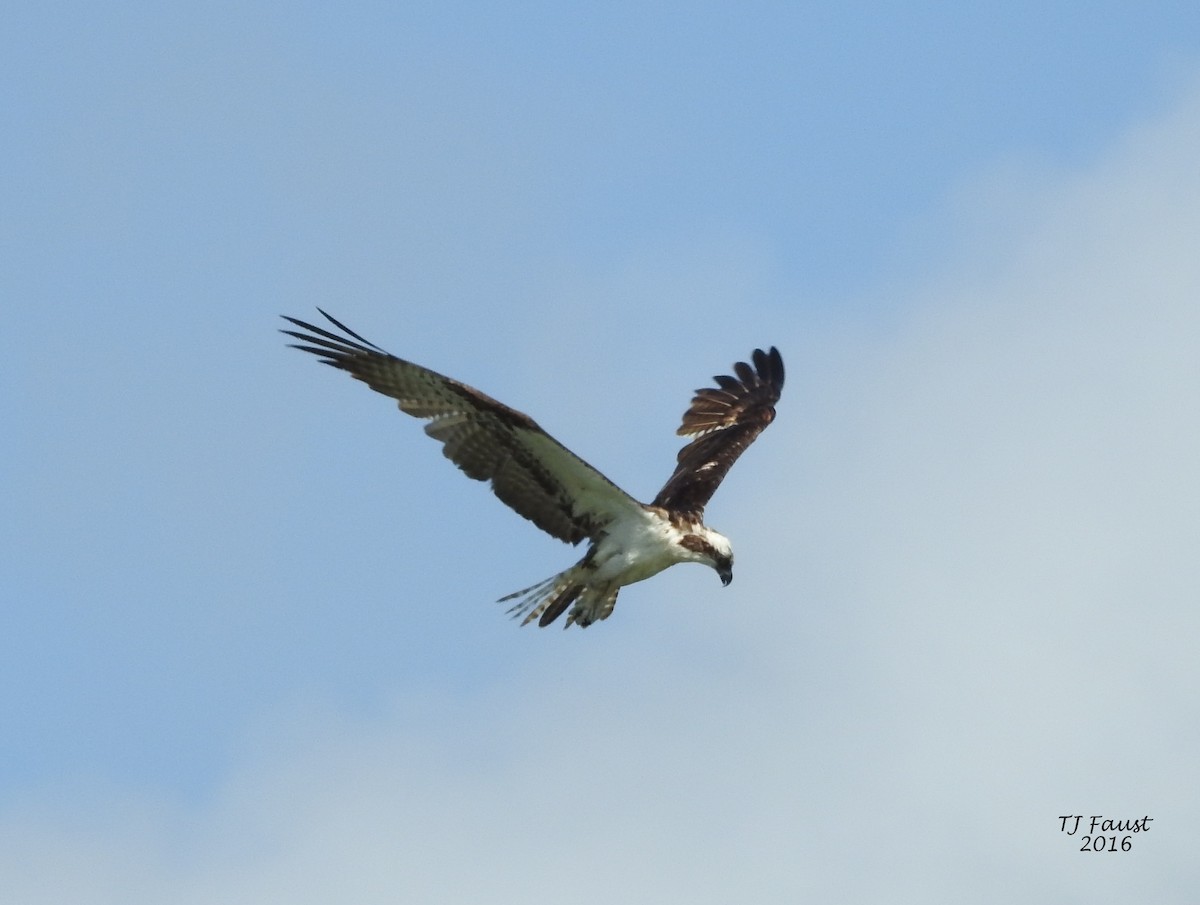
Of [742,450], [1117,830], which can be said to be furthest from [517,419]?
[1117,830]

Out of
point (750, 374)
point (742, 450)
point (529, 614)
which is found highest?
point (750, 374)

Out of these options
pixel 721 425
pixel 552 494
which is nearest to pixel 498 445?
pixel 552 494

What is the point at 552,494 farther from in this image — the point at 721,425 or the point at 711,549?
the point at 721,425

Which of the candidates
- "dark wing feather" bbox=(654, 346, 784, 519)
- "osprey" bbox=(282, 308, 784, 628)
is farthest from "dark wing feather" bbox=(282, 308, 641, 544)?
"dark wing feather" bbox=(654, 346, 784, 519)

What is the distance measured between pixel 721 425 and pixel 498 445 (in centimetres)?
467

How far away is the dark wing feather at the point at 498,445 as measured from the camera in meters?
13.7

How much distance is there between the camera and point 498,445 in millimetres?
14164

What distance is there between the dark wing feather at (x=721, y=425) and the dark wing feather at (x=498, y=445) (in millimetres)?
1568

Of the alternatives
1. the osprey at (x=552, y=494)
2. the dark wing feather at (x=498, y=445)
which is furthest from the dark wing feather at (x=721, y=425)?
the dark wing feather at (x=498, y=445)

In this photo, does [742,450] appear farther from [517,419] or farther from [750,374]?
[517,419]

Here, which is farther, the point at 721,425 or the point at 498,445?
the point at 721,425

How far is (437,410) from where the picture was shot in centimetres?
1401

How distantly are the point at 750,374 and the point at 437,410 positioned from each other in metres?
5.77

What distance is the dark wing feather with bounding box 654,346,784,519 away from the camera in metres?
16.6
